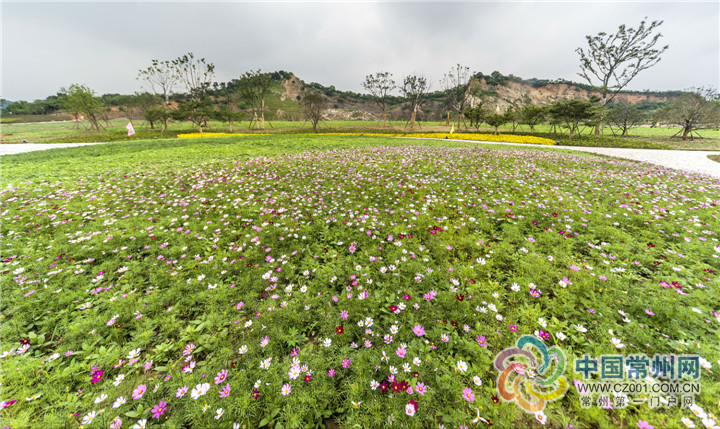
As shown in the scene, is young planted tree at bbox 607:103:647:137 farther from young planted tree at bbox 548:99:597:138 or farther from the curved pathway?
the curved pathway

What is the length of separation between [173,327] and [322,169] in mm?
7642

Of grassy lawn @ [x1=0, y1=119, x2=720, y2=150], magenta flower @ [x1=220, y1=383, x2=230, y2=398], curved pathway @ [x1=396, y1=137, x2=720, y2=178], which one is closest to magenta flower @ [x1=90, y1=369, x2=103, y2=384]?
magenta flower @ [x1=220, y1=383, x2=230, y2=398]

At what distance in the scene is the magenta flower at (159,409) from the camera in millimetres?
2057

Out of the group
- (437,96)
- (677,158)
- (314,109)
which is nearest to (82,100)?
(314,109)

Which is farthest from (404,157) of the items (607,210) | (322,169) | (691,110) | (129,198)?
(691,110)

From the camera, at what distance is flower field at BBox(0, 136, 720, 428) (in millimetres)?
2152

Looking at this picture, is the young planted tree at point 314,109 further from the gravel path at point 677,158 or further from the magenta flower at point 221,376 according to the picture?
the magenta flower at point 221,376

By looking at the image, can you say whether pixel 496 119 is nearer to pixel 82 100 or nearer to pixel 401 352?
pixel 401 352

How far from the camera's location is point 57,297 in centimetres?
350

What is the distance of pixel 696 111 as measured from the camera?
25.8 meters

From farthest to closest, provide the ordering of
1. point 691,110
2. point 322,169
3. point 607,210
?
point 691,110, point 322,169, point 607,210

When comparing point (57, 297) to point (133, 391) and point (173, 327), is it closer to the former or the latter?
point (173, 327)
